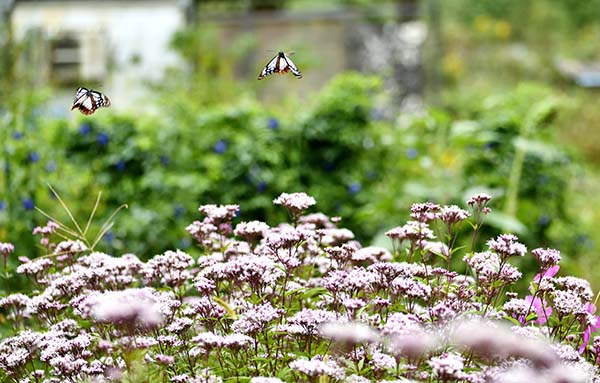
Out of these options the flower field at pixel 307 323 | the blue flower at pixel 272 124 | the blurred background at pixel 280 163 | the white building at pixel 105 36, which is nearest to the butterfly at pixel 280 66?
the flower field at pixel 307 323

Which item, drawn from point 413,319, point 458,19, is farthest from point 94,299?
point 458,19

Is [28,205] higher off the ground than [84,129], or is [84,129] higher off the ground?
[84,129]

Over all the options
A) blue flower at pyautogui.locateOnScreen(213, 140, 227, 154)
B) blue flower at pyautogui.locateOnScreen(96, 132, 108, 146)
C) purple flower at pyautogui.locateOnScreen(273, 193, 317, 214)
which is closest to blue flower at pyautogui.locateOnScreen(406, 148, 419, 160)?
blue flower at pyautogui.locateOnScreen(213, 140, 227, 154)

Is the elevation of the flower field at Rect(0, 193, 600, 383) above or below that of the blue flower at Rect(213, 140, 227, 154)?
below

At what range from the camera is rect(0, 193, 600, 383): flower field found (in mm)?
1670

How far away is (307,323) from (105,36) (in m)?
11.5

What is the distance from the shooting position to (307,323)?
185 centimetres

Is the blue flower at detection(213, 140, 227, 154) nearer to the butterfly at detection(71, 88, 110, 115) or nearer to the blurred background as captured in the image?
the blurred background

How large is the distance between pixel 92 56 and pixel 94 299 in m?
11.5

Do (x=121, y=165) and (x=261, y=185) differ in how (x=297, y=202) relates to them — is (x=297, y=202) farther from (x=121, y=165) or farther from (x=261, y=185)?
(x=121, y=165)

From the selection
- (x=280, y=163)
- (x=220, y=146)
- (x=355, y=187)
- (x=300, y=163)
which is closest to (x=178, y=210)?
(x=220, y=146)

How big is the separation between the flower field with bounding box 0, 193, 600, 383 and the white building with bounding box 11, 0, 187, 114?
10264 millimetres

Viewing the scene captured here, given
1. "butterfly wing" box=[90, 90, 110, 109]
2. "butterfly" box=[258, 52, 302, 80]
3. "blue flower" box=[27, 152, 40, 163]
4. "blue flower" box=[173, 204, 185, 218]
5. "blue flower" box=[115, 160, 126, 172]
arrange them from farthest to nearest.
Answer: "blue flower" box=[115, 160, 126, 172], "blue flower" box=[173, 204, 185, 218], "blue flower" box=[27, 152, 40, 163], "butterfly wing" box=[90, 90, 110, 109], "butterfly" box=[258, 52, 302, 80]

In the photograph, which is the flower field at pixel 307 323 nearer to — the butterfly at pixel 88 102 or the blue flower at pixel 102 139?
the butterfly at pixel 88 102
